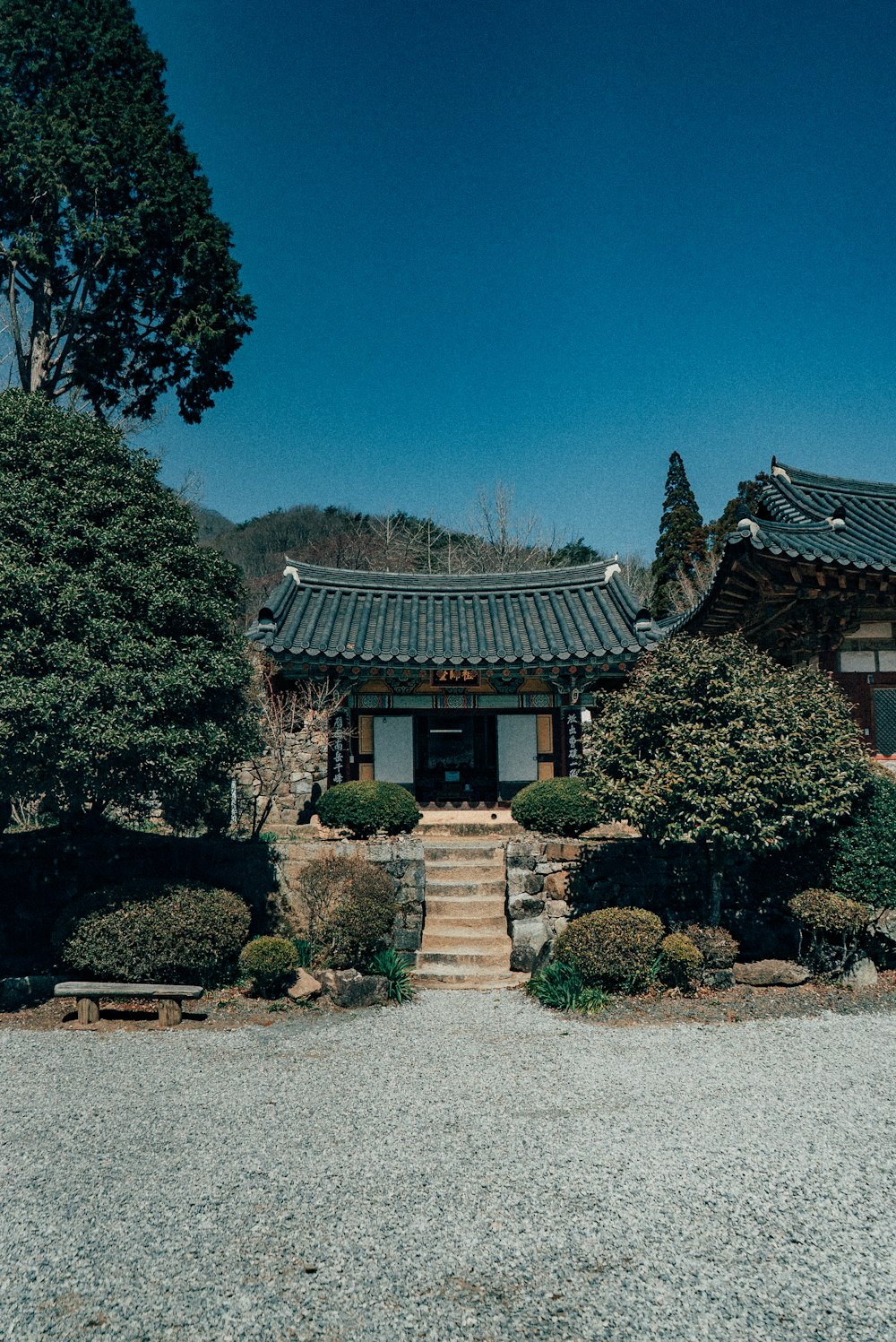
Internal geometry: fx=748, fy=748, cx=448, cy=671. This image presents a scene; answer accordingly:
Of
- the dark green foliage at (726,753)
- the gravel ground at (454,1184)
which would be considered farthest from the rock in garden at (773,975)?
the gravel ground at (454,1184)

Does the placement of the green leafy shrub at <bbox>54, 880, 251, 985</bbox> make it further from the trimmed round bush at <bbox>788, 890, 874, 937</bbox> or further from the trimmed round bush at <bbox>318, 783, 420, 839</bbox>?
the trimmed round bush at <bbox>788, 890, 874, 937</bbox>

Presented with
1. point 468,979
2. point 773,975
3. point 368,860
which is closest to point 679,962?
point 773,975

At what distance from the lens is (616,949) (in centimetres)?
931

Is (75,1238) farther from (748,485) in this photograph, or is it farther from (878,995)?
(748,485)

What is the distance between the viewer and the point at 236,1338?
3844 millimetres

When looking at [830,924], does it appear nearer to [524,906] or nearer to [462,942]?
[524,906]

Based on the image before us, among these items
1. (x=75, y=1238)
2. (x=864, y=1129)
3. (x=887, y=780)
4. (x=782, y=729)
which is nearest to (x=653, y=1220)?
(x=864, y=1129)

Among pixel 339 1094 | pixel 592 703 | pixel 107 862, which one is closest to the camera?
pixel 339 1094

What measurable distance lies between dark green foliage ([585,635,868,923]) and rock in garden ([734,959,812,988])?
2.43 ft

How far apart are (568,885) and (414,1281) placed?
22.9ft

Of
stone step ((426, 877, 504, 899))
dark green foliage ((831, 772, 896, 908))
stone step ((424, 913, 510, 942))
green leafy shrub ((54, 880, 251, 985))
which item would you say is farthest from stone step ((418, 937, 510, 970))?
dark green foliage ((831, 772, 896, 908))

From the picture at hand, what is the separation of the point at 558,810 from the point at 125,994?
651 centimetres

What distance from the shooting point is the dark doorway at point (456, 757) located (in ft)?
55.2

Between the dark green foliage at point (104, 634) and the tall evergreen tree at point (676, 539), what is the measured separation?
28623mm
